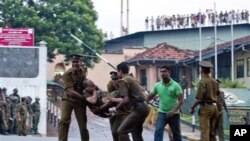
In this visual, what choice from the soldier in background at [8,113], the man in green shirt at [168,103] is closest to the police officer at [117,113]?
the man in green shirt at [168,103]

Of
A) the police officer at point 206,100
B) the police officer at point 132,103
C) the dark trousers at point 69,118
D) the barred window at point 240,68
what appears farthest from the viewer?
the barred window at point 240,68

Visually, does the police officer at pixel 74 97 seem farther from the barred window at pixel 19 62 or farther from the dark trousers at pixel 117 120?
the barred window at pixel 19 62

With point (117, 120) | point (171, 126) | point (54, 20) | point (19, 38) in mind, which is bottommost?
point (171, 126)

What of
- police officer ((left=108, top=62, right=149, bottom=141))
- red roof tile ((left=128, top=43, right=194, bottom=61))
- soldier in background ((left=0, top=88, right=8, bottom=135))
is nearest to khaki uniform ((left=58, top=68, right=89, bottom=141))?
police officer ((left=108, top=62, right=149, bottom=141))

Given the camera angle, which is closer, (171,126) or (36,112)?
(171,126)

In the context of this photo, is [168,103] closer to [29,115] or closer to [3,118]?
[3,118]

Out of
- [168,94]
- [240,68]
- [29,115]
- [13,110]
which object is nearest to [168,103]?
[168,94]

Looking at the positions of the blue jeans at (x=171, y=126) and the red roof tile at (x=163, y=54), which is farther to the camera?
the red roof tile at (x=163, y=54)

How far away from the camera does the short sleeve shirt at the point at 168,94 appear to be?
14.1 meters

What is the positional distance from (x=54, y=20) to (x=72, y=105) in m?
31.2

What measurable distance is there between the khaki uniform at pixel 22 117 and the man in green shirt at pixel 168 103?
1276 cm

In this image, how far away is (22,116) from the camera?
87.5ft

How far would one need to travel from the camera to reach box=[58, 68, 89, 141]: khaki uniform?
12.8 m

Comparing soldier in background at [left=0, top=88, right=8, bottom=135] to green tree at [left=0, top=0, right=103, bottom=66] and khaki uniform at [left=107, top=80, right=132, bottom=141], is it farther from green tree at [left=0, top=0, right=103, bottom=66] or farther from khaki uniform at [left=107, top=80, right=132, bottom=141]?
green tree at [left=0, top=0, right=103, bottom=66]
